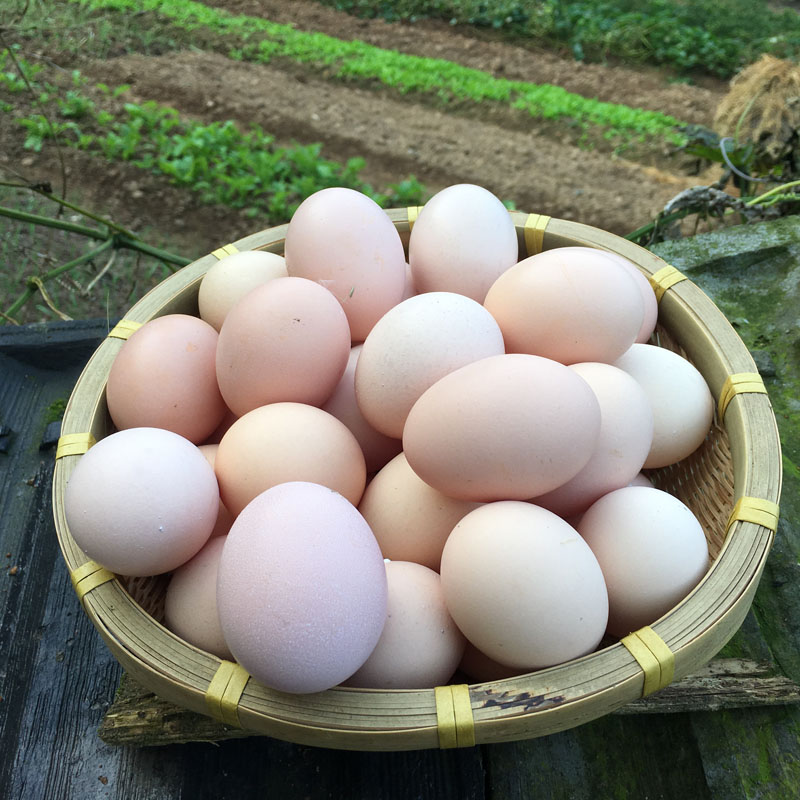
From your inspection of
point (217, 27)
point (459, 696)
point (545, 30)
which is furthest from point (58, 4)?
point (459, 696)

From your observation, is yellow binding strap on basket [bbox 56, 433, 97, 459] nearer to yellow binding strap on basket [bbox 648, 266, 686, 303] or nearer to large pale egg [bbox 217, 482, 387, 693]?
large pale egg [bbox 217, 482, 387, 693]

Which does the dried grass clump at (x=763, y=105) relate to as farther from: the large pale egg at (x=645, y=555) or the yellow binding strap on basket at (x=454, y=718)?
the yellow binding strap on basket at (x=454, y=718)

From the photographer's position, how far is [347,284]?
1.19 metres

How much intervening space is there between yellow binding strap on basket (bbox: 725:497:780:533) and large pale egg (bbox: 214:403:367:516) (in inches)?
21.1

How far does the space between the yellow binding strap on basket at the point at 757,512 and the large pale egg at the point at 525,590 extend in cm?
24

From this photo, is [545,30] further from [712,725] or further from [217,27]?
[712,725]

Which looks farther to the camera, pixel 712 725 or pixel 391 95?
pixel 391 95

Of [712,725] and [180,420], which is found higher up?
[180,420]

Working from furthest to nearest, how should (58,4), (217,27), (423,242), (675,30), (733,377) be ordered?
(675,30) → (217,27) → (58,4) → (423,242) → (733,377)

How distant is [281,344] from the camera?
3.43 ft

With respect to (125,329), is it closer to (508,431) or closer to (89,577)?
(89,577)

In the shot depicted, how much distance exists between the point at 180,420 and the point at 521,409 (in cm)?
57

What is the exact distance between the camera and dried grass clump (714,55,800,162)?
109 inches

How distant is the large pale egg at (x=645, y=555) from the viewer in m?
0.91
